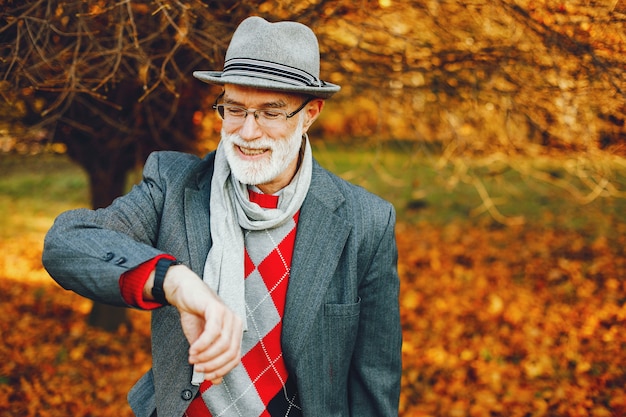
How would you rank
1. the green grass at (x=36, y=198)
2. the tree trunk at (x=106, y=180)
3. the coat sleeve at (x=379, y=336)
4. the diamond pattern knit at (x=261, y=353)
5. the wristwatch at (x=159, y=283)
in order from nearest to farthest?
the wristwatch at (x=159, y=283), the diamond pattern knit at (x=261, y=353), the coat sleeve at (x=379, y=336), the tree trunk at (x=106, y=180), the green grass at (x=36, y=198)

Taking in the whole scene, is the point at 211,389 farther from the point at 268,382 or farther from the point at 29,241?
the point at 29,241

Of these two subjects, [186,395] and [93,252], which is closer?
[93,252]

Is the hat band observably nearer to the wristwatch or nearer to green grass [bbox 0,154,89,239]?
the wristwatch

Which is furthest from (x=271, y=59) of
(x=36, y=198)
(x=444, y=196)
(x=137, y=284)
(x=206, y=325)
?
(x=36, y=198)

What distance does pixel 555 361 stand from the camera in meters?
5.23

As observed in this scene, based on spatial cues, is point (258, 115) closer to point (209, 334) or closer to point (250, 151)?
point (250, 151)

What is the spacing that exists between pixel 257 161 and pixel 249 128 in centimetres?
13

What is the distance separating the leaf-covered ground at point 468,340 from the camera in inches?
186

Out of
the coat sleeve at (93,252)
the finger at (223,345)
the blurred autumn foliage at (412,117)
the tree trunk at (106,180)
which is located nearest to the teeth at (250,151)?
the coat sleeve at (93,252)

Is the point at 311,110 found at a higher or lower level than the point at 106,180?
higher

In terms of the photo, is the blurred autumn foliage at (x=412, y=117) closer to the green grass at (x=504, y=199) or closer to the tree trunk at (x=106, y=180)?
the tree trunk at (x=106, y=180)

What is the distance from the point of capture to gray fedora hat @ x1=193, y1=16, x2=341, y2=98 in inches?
82.8

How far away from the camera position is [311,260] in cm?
223

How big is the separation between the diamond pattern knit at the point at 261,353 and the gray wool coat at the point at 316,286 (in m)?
0.06
